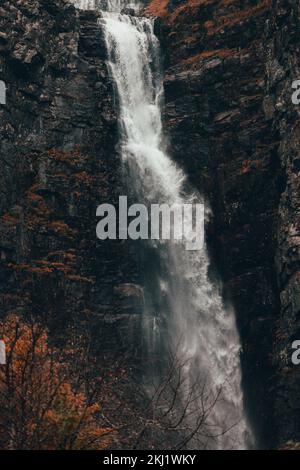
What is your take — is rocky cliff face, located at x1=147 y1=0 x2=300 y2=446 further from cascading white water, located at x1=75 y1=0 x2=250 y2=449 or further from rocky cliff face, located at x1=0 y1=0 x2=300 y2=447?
cascading white water, located at x1=75 y1=0 x2=250 y2=449

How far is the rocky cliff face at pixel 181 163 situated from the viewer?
50.4 m

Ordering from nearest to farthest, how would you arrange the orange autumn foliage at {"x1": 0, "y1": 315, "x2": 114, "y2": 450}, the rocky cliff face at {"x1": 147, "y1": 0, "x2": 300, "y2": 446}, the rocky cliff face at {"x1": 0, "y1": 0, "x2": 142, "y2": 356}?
the orange autumn foliage at {"x1": 0, "y1": 315, "x2": 114, "y2": 450}
the rocky cliff face at {"x1": 0, "y1": 0, "x2": 142, "y2": 356}
the rocky cliff face at {"x1": 147, "y1": 0, "x2": 300, "y2": 446}

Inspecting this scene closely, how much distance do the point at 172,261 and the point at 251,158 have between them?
9772 millimetres

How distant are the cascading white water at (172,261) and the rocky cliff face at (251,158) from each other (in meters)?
1.04

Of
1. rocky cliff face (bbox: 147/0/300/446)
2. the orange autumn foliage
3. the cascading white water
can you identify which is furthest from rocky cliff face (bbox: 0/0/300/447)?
the orange autumn foliage

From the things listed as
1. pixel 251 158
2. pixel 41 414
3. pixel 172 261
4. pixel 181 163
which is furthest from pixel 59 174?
pixel 41 414

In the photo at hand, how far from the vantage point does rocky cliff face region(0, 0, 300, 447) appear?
165ft

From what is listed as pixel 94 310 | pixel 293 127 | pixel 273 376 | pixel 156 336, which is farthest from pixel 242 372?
pixel 293 127

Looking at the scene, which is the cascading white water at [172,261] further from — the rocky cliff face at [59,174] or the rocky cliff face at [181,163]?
the rocky cliff face at [59,174]

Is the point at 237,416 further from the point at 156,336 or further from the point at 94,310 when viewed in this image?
the point at 94,310

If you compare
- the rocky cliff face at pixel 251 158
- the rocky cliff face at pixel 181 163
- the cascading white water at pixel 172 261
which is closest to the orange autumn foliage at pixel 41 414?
the rocky cliff face at pixel 181 163

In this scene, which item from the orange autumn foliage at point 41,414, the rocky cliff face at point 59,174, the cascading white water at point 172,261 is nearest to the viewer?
the orange autumn foliage at point 41,414

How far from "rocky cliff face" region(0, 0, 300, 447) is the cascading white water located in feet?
3.45

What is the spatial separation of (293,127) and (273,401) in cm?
1874
